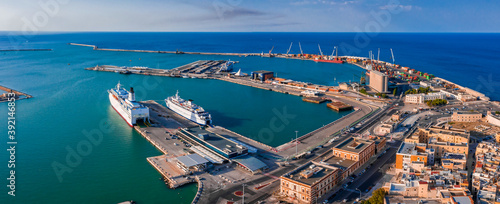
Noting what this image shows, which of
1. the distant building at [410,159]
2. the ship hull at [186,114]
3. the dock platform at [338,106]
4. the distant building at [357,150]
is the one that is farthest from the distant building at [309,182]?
the dock platform at [338,106]

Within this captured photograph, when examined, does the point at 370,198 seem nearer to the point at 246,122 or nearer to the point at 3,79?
the point at 246,122

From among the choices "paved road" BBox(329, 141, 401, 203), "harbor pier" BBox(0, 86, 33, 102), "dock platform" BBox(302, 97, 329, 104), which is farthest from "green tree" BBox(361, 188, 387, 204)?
"harbor pier" BBox(0, 86, 33, 102)

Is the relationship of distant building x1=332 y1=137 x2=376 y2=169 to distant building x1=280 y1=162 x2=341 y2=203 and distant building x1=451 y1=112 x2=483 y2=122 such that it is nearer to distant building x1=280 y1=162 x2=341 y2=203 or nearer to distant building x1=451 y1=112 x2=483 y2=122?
distant building x1=280 y1=162 x2=341 y2=203

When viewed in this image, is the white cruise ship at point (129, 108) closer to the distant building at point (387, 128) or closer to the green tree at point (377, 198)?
the distant building at point (387, 128)

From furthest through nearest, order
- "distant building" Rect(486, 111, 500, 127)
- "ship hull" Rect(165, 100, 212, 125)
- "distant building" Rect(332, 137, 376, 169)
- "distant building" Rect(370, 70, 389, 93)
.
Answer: "distant building" Rect(370, 70, 389, 93) < "ship hull" Rect(165, 100, 212, 125) < "distant building" Rect(486, 111, 500, 127) < "distant building" Rect(332, 137, 376, 169)

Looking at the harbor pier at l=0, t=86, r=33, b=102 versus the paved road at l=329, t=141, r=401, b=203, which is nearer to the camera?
the paved road at l=329, t=141, r=401, b=203

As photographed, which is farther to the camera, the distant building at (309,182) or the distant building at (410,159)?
the distant building at (410,159)

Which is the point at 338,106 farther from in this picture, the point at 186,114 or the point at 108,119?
the point at 108,119
